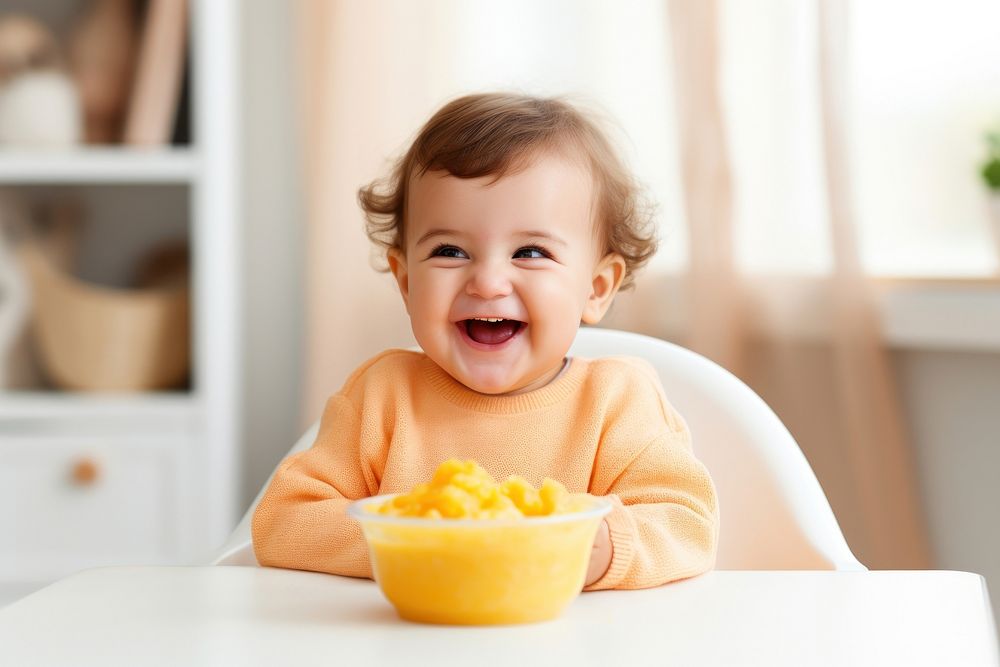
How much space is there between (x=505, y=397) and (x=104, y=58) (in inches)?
56.8

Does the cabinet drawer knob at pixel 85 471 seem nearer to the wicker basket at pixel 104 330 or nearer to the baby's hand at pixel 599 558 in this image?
the wicker basket at pixel 104 330

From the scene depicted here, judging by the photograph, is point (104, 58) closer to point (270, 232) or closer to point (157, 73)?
point (157, 73)

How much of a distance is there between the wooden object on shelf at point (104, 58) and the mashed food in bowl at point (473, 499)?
1.65m

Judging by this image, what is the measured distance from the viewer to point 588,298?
41.2 inches

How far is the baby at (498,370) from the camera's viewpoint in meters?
0.90

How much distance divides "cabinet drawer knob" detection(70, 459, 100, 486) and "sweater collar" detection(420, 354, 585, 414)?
126 centimetres

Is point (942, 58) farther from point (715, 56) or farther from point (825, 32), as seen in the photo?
point (715, 56)

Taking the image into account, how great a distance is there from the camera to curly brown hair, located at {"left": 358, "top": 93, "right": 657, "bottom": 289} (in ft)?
3.06

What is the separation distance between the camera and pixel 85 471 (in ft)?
6.75

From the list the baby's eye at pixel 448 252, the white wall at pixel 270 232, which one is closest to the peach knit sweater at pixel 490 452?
the baby's eye at pixel 448 252

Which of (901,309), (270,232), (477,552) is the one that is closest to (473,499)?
(477,552)

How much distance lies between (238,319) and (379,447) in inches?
55.0

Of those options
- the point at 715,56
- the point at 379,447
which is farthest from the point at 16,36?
the point at 379,447

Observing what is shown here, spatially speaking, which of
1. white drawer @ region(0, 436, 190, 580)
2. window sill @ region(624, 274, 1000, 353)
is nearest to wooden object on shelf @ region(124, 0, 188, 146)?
white drawer @ region(0, 436, 190, 580)
